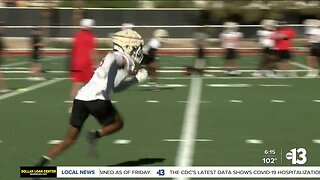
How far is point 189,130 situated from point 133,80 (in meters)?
3.12

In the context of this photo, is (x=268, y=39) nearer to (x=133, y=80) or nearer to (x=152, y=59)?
(x=152, y=59)

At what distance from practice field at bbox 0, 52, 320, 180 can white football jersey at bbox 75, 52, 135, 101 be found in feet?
3.42

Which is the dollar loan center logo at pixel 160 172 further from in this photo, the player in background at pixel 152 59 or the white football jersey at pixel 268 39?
the white football jersey at pixel 268 39

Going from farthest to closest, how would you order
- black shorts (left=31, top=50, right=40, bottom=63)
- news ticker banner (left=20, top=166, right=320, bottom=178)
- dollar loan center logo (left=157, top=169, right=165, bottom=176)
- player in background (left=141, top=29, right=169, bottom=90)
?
black shorts (left=31, top=50, right=40, bottom=63)
player in background (left=141, top=29, right=169, bottom=90)
dollar loan center logo (left=157, top=169, right=165, bottom=176)
news ticker banner (left=20, top=166, right=320, bottom=178)

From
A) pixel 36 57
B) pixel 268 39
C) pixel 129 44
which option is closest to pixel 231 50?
pixel 268 39

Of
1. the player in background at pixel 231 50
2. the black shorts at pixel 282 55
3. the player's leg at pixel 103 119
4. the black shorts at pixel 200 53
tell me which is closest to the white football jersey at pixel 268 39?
the black shorts at pixel 282 55

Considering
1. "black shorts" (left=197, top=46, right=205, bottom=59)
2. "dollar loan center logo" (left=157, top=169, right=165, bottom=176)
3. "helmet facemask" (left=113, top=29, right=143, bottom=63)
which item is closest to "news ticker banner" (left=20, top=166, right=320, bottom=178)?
"dollar loan center logo" (left=157, top=169, right=165, bottom=176)

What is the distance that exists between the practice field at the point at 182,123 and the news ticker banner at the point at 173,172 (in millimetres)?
478

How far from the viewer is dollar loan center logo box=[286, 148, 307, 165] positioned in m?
7.82

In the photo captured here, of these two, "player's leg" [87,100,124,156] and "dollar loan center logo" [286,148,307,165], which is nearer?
"player's leg" [87,100,124,156]

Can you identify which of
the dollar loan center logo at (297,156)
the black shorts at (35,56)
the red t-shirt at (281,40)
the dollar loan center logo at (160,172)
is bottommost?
the dollar loan center logo at (160,172)

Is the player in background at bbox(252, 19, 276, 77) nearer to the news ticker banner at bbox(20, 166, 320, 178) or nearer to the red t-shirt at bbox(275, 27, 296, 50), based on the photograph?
the red t-shirt at bbox(275, 27, 296, 50)

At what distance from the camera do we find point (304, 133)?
32.7ft

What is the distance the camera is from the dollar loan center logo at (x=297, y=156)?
25.7 feet
